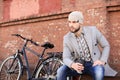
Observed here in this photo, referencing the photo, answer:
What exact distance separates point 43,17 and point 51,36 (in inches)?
23.9

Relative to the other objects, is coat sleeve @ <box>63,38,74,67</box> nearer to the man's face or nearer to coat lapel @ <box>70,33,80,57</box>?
coat lapel @ <box>70,33,80,57</box>

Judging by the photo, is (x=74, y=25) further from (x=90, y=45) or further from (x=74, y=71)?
(x=74, y=71)

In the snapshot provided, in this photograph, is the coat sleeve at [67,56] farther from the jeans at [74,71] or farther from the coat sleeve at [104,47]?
the coat sleeve at [104,47]

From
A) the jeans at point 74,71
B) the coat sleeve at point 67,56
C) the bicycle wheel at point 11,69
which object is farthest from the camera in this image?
the bicycle wheel at point 11,69

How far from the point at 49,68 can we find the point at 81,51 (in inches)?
57.6

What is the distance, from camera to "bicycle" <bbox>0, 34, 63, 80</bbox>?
6043 millimetres

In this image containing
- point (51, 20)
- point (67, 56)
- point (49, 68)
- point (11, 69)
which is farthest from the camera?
point (51, 20)

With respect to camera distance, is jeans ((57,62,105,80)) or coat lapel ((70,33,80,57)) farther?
coat lapel ((70,33,80,57))

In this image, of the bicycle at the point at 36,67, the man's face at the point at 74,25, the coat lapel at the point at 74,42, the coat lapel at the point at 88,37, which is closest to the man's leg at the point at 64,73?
the coat lapel at the point at 74,42

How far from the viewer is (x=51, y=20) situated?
24.6 feet

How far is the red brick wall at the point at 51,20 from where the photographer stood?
6.22m

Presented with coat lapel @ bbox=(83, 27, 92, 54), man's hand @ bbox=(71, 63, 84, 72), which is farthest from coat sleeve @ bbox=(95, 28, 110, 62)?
man's hand @ bbox=(71, 63, 84, 72)

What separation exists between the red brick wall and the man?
1.40m

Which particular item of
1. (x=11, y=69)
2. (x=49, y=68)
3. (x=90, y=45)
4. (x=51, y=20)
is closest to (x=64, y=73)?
(x=90, y=45)
